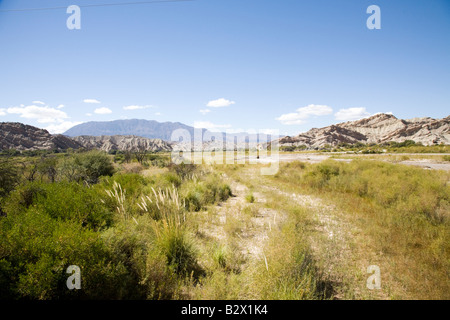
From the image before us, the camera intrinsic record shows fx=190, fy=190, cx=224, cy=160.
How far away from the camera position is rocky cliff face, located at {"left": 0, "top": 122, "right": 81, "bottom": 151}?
70.1 meters

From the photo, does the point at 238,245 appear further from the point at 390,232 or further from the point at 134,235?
the point at 390,232

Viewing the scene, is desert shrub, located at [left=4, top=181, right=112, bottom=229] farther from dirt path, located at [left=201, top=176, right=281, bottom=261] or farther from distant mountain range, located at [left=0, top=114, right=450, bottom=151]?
distant mountain range, located at [left=0, top=114, right=450, bottom=151]

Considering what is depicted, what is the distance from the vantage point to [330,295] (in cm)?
315

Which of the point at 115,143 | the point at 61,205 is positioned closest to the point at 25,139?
the point at 115,143

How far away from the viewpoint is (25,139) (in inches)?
3063

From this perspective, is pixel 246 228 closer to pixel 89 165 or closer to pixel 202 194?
pixel 202 194

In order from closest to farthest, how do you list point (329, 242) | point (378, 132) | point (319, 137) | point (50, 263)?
point (50, 263), point (329, 242), point (378, 132), point (319, 137)

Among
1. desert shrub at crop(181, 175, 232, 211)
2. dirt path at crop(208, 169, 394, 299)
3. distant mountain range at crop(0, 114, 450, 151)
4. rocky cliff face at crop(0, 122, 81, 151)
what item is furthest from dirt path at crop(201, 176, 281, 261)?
rocky cliff face at crop(0, 122, 81, 151)

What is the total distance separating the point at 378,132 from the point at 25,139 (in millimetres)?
176310

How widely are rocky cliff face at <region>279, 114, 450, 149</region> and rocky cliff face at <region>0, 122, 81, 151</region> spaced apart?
4517 inches

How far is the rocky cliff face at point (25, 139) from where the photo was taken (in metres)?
70.1

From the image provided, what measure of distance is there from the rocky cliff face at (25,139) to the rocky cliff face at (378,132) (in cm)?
11472
